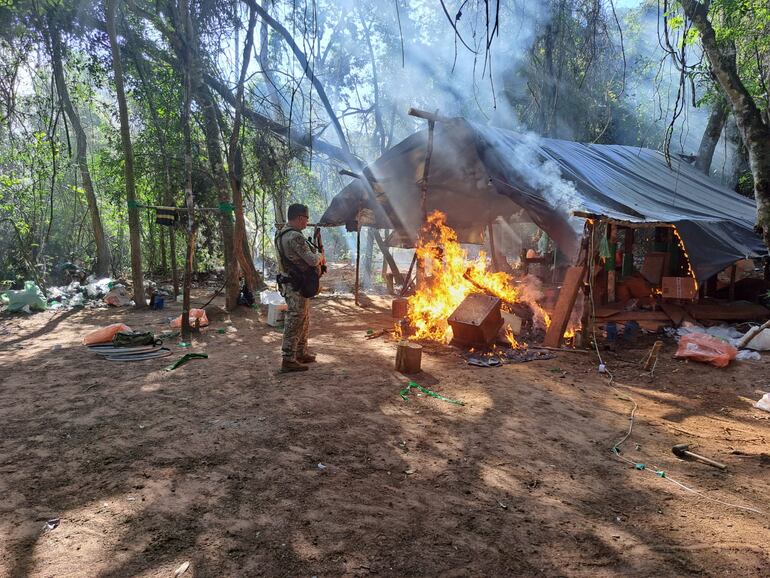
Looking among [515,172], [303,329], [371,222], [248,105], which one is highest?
[248,105]

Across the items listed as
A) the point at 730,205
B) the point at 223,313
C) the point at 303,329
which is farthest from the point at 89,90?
the point at 730,205

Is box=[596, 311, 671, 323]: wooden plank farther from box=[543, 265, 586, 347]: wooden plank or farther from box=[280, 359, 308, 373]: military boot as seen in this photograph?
box=[280, 359, 308, 373]: military boot

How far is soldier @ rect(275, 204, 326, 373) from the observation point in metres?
5.71

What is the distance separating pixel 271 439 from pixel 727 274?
38.6 feet

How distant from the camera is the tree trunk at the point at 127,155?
32.1 feet

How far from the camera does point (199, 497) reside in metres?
3.00

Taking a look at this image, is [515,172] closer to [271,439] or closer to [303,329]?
[303,329]

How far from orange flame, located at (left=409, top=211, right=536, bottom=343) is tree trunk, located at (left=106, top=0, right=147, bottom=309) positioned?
705 cm

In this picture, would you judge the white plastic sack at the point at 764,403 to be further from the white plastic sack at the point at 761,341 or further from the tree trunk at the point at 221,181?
the tree trunk at the point at 221,181

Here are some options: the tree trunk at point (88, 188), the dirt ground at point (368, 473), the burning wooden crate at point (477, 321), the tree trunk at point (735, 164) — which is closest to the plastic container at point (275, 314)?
the dirt ground at point (368, 473)

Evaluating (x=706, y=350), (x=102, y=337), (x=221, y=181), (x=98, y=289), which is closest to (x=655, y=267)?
(x=706, y=350)

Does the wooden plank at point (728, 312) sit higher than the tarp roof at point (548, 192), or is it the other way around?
the tarp roof at point (548, 192)

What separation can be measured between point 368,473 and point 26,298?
1128 centimetres

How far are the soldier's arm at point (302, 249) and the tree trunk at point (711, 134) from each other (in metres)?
12.3
